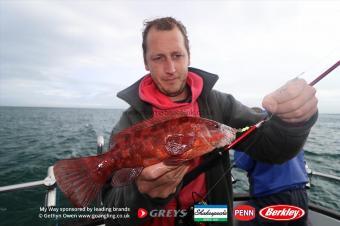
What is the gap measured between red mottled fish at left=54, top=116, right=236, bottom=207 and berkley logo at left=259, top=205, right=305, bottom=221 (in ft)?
6.01

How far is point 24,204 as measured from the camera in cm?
929

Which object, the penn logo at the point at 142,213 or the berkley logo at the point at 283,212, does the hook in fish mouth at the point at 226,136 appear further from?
the berkley logo at the point at 283,212

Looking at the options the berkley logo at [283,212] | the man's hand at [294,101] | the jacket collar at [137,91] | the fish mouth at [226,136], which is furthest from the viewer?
the berkley logo at [283,212]

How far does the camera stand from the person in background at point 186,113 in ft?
7.70

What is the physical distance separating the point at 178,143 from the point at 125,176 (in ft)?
2.31

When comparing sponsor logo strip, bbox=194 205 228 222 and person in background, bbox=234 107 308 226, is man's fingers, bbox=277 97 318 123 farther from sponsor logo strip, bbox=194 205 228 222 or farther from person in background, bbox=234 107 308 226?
sponsor logo strip, bbox=194 205 228 222

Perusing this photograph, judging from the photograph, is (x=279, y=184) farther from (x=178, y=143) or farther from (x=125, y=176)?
(x=125, y=176)

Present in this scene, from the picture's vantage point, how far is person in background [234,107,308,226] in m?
3.52

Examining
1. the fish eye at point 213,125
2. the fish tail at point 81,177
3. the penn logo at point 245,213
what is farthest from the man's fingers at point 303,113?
the penn logo at point 245,213

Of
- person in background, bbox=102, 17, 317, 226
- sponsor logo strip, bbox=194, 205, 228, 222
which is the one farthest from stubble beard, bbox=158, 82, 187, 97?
sponsor logo strip, bbox=194, 205, 228, 222

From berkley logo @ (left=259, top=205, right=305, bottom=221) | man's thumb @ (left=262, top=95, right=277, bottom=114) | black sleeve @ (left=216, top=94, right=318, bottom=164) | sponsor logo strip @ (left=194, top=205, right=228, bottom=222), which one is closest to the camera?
man's thumb @ (left=262, top=95, right=277, bottom=114)

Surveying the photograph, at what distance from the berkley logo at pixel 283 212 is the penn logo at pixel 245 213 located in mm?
312

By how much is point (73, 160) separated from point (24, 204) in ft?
28.6

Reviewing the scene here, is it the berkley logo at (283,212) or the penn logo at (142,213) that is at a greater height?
the penn logo at (142,213)
